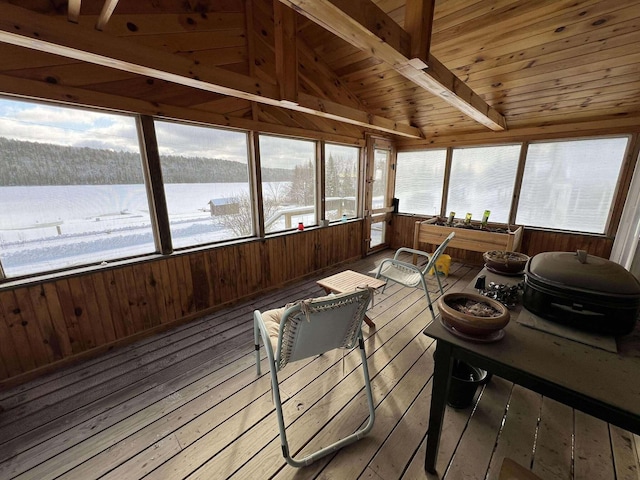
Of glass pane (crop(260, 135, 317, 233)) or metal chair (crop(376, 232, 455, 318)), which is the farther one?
glass pane (crop(260, 135, 317, 233))

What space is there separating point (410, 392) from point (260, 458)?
100 cm

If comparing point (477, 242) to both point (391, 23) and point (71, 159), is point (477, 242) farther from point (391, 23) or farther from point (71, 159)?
point (71, 159)

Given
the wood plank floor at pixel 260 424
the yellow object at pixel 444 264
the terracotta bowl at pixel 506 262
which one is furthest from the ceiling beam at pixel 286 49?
the yellow object at pixel 444 264

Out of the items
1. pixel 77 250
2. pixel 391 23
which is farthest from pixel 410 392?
pixel 77 250

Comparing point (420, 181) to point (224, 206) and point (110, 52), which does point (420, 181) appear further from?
point (110, 52)

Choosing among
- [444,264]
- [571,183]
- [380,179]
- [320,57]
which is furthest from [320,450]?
[571,183]

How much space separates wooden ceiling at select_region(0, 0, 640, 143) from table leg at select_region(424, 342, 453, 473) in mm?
1579

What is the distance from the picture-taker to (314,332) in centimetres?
126

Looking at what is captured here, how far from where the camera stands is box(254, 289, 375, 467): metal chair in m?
1.16

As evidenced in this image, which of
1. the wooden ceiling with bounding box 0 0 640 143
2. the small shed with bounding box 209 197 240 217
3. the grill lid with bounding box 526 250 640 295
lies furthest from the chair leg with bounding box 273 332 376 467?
the small shed with bounding box 209 197 240 217

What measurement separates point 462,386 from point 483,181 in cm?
359

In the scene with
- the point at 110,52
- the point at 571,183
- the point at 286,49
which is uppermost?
the point at 286,49

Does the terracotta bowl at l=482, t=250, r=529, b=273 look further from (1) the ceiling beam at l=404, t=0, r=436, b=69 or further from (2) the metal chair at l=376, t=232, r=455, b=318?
(1) the ceiling beam at l=404, t=0, r=436, b=69

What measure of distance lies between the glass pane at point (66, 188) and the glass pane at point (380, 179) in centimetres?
350
